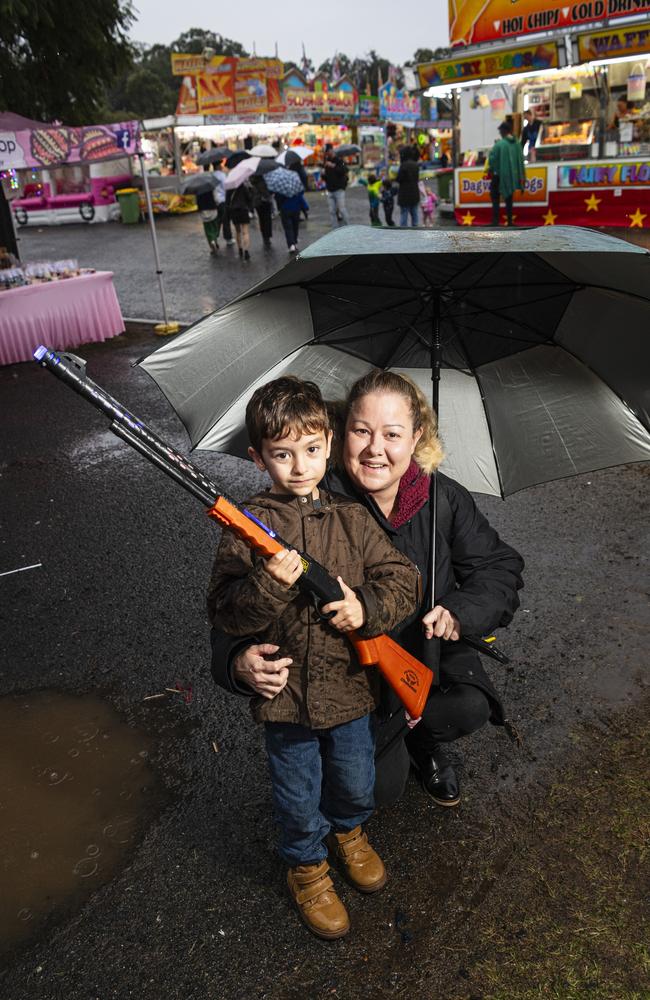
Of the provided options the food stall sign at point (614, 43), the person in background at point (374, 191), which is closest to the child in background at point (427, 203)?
the person in background at point (374, 191)

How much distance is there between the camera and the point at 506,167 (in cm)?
1527

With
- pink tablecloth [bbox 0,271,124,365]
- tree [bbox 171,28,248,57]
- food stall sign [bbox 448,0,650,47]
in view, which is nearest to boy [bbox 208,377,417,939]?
pink tablecloth [bbox 0,271,124,365]

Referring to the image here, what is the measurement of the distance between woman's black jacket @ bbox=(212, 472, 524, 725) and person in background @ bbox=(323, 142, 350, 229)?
15.9 m

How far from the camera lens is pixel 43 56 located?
11.3 metres

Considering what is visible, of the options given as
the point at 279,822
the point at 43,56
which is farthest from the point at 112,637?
the point at 43,56

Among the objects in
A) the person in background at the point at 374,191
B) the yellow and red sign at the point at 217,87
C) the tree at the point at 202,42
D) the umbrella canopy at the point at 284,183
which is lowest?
the person in background at the point at 374,191

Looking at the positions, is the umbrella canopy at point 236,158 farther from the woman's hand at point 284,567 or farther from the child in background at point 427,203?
the woman's hand at point 284,567

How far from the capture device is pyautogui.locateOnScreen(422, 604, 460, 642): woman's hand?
2.45 m

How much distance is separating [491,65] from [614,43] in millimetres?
2443

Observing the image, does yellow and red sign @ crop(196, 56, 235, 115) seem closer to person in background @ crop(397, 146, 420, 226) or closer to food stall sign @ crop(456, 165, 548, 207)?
food stall sign @ crop(456, 165, 548, 207)

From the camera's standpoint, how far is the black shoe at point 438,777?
2.81 meters

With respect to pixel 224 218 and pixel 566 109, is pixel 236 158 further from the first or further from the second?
pixel 566 109

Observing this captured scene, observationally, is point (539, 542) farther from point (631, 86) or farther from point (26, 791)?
point (631, 86)

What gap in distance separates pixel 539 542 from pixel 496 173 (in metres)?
13.0
